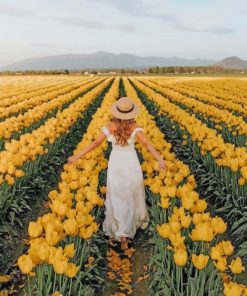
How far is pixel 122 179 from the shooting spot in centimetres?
585

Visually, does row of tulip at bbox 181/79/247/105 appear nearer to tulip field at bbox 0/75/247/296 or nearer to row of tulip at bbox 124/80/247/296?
tulip field at bbox 0/75/247/296

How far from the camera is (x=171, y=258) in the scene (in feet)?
14.0

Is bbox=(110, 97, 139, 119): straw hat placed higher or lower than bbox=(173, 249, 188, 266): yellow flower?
higher

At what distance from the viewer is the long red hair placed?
5695 mm

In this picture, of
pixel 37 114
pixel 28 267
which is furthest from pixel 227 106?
pixel 28 267

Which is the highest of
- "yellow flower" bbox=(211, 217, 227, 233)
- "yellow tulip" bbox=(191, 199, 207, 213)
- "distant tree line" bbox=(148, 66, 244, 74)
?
"yellow flower" bbox=(211, 217, 227, 233)

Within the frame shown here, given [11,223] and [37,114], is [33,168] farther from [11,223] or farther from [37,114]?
[37,114]

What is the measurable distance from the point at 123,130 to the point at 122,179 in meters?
0.64

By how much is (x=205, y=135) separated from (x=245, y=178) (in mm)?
3347

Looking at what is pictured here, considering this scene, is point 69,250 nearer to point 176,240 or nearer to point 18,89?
point 176,240

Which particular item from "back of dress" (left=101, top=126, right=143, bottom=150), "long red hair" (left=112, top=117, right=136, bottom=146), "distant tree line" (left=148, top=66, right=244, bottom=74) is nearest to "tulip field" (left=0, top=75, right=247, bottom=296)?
"back of dress" (left=101, top=126, right=143, bottom=150)

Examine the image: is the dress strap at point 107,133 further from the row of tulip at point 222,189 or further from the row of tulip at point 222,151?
the row of tulip at point 222,189

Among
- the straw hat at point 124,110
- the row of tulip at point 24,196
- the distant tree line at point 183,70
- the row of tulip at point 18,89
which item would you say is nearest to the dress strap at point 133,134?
the straw hat at point 124,110

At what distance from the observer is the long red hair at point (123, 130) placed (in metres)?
5.70
